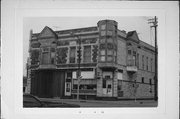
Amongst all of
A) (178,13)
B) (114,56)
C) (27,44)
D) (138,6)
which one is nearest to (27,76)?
(27,44)

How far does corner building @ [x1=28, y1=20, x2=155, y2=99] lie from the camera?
3533 millimetres

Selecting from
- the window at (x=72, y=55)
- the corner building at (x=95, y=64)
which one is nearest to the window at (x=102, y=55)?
the corner building at (x=95, y=64)

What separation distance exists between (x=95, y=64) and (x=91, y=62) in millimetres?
62

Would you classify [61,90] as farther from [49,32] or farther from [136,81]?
[136,81]

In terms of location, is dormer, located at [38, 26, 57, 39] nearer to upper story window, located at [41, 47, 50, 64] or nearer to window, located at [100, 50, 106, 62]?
upper story window, located at [41, 47, 50, 64]

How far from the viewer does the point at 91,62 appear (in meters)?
3.55

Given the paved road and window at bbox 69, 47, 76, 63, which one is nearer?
the paved road

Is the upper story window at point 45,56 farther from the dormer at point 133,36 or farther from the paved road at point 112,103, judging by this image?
the dormer at point 133,36

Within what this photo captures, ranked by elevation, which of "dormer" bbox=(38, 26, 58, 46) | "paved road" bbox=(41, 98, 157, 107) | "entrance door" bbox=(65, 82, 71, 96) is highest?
"dormer" bbox=(38, 26, 58, 46)

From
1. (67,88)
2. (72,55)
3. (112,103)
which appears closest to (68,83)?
(67,88)

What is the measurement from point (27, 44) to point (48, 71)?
47 cm

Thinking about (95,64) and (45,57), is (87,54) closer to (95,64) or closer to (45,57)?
(95,64)

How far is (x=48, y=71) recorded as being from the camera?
141 inches

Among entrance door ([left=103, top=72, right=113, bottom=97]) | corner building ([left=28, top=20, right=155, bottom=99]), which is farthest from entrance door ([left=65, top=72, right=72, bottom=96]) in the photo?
entrance door ([left=103, top=72, right=113, bottom=97])
